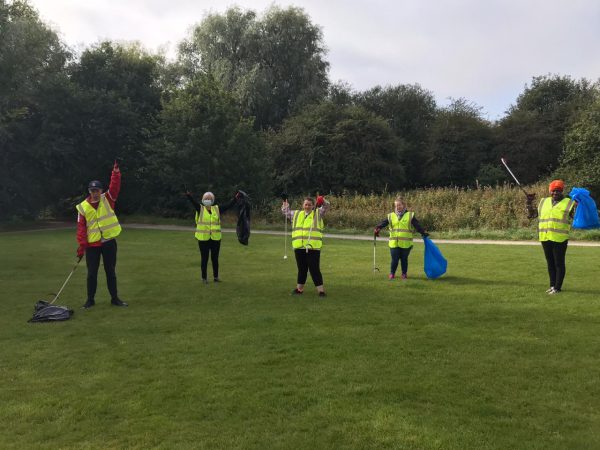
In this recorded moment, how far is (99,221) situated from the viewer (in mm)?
9375

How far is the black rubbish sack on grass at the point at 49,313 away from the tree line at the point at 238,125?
2289cm

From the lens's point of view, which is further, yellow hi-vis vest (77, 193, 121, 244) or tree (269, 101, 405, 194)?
tree (269, 101, 405, 194)

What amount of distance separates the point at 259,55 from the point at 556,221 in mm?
35292

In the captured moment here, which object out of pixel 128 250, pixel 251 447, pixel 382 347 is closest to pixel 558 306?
pixel 382 347

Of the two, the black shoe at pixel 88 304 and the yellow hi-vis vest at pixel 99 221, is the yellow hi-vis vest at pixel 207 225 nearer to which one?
the yellow hi-vis vest at pixel 99 221

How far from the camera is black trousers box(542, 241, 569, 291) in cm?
997

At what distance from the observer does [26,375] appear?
19.4 feet

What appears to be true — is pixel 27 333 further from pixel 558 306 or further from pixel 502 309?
pixel 558 306

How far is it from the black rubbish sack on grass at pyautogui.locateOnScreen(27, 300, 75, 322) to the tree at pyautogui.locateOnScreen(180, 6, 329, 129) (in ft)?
109

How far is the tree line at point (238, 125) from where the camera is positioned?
31.8 metres

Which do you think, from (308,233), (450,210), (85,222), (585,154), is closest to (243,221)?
(308,233)

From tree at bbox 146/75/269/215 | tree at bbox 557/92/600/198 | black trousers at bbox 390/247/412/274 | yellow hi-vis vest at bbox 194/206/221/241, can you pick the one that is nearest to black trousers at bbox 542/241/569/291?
black trousers at bbox 390/247/412/274

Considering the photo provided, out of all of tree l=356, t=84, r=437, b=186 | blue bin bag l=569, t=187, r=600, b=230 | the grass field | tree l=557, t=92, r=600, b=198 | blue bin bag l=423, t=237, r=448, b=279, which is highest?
tree l=356, t=84, r=437, b=186

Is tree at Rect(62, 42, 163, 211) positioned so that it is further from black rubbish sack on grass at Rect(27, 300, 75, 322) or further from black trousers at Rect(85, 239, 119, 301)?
black rubbish sack on grass at Rect(27, 300, 75, 322)
